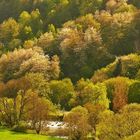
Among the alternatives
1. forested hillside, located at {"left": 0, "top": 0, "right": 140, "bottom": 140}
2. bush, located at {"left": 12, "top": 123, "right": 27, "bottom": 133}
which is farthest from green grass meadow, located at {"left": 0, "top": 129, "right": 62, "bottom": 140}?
forested hillside, located at {"left": 0, "top": 0, "right": 140, "bottom": 140}

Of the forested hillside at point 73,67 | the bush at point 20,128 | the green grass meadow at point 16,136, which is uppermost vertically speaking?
the forested hillside at point 73,67

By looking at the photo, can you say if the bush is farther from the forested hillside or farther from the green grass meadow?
the green grass meadow

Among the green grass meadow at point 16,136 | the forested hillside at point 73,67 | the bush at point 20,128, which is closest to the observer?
the forested hillside at point 73,67

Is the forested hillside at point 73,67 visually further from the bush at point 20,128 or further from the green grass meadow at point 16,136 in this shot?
the green grass meadow at point 16,136

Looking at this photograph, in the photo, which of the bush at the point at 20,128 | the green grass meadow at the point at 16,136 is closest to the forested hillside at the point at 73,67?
the bush at the point at 20,128

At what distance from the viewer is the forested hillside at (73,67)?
76812mm

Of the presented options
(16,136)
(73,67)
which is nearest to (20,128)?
(16,136)

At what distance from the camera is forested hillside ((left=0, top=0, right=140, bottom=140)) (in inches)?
3024

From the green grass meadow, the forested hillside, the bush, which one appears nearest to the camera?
the forested hillside

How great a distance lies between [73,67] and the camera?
125 meters

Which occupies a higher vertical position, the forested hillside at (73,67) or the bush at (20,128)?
the forested hillside at (73,67)

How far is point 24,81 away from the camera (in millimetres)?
103562

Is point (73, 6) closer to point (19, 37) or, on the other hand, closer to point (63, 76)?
point (19, 37)

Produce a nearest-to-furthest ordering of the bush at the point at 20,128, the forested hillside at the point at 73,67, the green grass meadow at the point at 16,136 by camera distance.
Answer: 1. the forested hillside at the point at 73,67
2. the green grass meadow at the point at 16,136
3. the bush at the point at 20,128
